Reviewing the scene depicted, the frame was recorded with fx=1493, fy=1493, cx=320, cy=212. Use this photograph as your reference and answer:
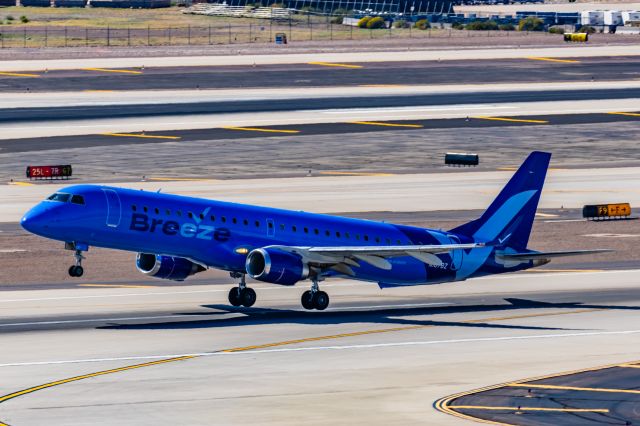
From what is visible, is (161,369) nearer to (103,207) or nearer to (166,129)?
(103,207)

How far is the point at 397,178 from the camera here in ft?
361

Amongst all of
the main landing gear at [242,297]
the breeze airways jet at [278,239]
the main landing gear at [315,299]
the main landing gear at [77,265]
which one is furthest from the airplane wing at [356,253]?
the main landing gear at [77,265]

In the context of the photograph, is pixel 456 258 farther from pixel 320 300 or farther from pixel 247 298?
pixel 247 298

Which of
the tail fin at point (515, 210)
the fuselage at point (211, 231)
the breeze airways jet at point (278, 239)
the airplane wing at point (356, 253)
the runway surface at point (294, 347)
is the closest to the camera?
the runway surface at point (294, 347)

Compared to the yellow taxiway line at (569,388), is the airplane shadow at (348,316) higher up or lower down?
lower down

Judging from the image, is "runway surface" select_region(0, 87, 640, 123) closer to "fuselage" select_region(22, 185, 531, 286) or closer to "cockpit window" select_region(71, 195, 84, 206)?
"fuselage" select_region(22, 185, 531, 286)

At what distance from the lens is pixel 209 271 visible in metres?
76.7

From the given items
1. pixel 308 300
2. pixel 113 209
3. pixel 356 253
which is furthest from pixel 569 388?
pixel 113 209

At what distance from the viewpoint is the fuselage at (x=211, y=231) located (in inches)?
2319

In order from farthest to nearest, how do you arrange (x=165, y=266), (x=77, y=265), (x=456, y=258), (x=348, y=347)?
(x=456, y=258)
(x=165, y=266)
(x=77, y=265)
(x=348, y=347)

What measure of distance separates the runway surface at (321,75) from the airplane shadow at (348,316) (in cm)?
10206

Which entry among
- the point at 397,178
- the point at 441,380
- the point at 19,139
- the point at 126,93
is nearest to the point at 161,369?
the point at 441,380

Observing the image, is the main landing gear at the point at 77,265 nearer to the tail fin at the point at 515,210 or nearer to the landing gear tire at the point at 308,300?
the landing gear tire at the point at 308,300

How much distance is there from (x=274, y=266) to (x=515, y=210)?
13140 mm
